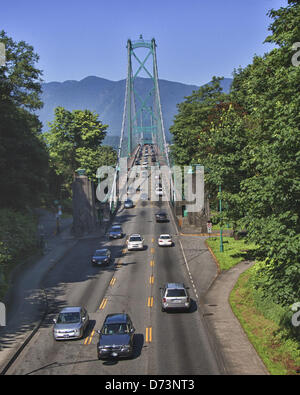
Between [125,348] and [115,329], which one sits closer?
[125,348]

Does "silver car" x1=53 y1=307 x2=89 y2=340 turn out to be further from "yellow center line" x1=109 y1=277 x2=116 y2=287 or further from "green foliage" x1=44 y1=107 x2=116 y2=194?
"green foliage" x1=44 y1=107 x2=116 y2=194

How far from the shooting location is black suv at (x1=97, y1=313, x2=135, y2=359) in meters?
21.6

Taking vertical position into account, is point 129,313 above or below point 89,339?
above

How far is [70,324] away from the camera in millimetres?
25391

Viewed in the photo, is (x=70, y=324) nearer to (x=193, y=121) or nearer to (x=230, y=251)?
(x=230, y=251)

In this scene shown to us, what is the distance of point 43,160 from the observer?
198ft

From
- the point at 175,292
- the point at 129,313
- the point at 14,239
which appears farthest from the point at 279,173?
the point at 14,239

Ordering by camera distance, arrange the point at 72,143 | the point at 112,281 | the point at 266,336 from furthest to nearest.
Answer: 1. the point at 72,143
2. the point at 112,281
3. the point at 266,336

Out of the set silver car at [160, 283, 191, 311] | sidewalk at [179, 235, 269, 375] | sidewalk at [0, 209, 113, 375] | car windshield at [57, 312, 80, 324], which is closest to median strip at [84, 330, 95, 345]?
car windshield at [57, 312, 80, 324]

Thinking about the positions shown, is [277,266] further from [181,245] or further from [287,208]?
[181,245]

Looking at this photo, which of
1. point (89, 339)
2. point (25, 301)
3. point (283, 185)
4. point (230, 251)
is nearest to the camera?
point (283, 185)

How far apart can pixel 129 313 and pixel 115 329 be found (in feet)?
21.1

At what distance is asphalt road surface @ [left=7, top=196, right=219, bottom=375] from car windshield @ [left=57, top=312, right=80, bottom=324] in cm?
107
